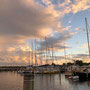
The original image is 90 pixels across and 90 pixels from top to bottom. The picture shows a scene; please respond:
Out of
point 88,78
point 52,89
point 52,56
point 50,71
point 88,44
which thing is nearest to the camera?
point 52,89

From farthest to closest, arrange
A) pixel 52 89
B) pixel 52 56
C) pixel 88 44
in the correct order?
pixel 52 56
pixel 88 44
pixel 52 89

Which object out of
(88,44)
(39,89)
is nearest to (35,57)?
(88,44)

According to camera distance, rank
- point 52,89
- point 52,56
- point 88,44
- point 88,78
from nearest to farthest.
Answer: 1. point 52,89
2. point 88,44
3. point 88,78
4. point 52,56

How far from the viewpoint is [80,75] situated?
62.0m

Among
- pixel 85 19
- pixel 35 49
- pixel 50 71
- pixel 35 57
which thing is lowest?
pixel 50 71

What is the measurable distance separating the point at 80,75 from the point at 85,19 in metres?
27.8

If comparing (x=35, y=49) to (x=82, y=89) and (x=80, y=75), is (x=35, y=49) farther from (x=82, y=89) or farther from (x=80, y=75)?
(x=82, y=89)

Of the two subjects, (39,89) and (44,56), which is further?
(44,56)

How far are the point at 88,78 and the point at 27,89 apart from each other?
34.3m

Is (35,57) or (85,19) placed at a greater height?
(85,19)

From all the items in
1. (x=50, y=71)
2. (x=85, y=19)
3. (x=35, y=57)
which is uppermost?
(x=85, y=19)

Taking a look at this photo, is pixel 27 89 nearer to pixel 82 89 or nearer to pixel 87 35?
pixel 82 89

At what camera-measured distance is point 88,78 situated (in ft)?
193

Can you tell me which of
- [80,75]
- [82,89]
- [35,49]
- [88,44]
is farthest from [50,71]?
[82,89]
